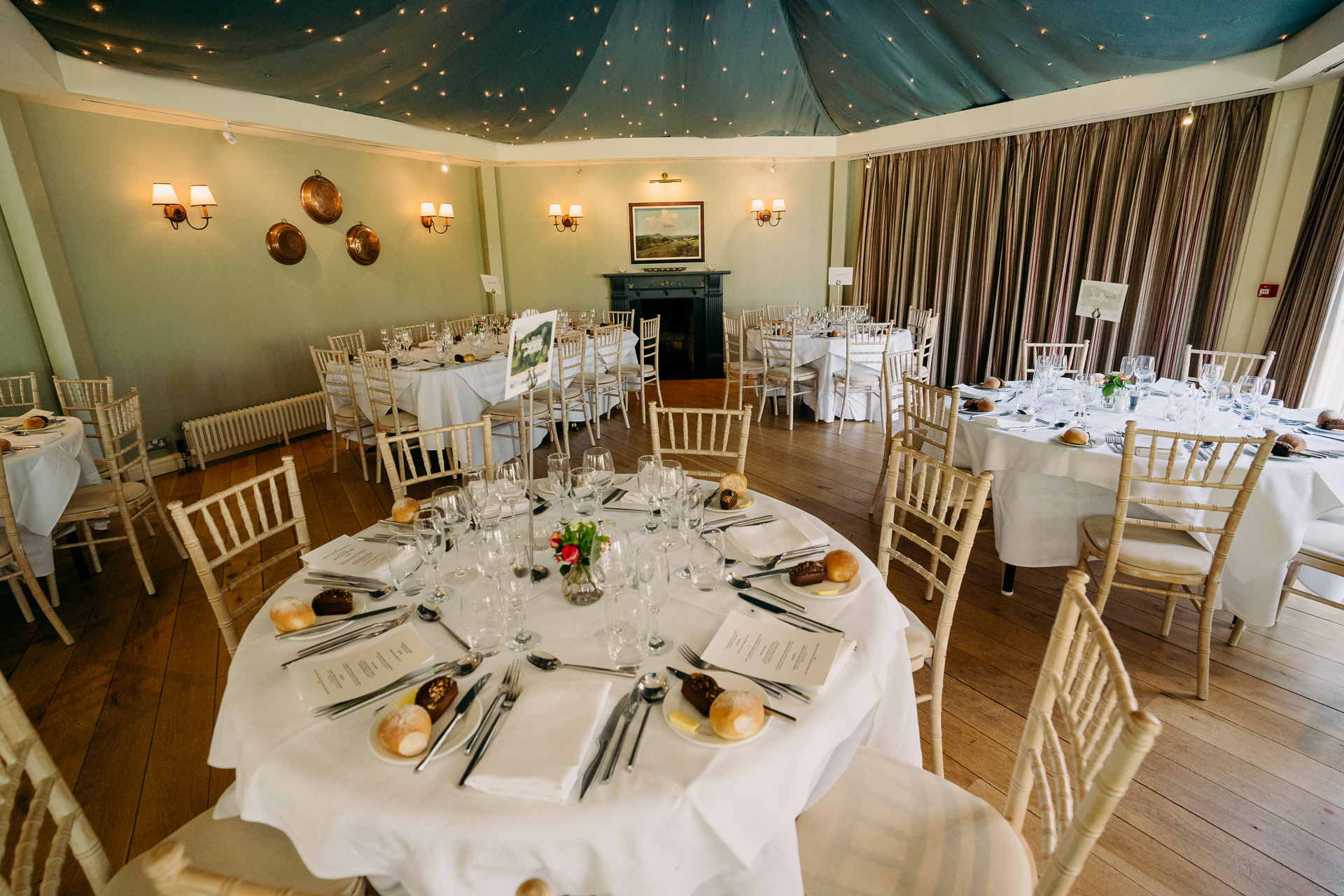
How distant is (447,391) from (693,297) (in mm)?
4296

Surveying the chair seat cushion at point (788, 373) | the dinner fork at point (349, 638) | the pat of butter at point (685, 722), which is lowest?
the chair seat cushion at point (788, 373)

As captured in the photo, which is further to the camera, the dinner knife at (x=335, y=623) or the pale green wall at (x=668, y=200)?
the pale green wall at (x=668, y=200)

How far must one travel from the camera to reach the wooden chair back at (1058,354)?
403 cm

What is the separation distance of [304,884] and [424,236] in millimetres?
7376

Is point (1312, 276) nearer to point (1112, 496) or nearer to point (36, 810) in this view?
point (1112, 496)

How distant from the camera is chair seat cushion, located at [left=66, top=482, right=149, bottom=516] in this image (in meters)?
3.09

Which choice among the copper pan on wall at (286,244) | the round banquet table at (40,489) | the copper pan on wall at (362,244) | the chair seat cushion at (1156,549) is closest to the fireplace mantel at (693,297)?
the copper pan on wall at (362,244)

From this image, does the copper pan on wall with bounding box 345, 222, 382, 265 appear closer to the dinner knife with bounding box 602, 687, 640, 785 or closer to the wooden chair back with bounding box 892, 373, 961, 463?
the wooden chair back with bounding box 892, 373, 961, 463

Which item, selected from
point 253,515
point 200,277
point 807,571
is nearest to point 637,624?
point 807,571

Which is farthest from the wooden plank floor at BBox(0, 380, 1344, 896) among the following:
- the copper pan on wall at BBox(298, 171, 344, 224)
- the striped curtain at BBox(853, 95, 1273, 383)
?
the copper pan on wall at BBox(298, 171, 344, 224)

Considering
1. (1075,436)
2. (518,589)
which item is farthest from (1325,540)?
(518,589)

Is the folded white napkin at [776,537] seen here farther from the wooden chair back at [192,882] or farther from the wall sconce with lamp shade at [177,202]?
the wall sconce with lamp shade at [177,202]

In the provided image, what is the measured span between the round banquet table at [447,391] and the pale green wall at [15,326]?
190 cm

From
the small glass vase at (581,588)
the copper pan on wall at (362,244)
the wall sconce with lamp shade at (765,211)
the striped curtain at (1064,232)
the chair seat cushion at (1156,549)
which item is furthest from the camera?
the wall sconce with lamp shade at (765,211)
